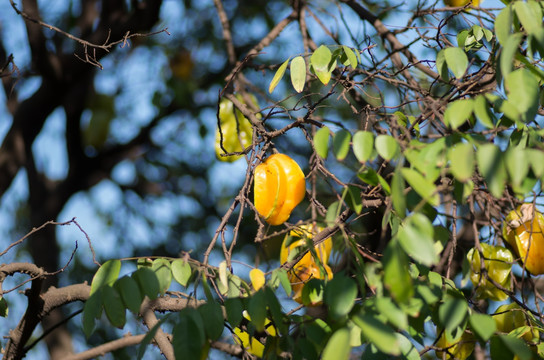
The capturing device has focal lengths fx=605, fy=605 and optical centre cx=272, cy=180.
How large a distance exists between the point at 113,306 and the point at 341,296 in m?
0.43

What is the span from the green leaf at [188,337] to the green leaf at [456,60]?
69cm

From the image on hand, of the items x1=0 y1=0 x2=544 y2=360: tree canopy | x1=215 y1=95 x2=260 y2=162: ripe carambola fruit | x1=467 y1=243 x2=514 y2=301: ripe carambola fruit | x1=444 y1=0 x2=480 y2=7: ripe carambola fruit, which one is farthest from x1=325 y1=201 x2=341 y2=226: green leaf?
x1=444 y1=0 x2=480 y2=7: ripe carambola fruit

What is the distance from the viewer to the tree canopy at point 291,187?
0.95 metres

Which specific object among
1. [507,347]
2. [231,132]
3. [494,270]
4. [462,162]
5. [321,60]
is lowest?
[494,270]

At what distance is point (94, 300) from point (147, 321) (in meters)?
0.55

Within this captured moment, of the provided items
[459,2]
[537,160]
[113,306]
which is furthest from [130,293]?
[459,2]

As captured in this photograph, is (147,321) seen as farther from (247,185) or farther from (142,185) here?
(142,185)

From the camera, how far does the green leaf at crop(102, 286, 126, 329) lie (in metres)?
1.09

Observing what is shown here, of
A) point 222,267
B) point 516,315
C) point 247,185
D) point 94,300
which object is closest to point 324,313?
point 516,315

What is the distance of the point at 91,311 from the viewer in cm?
108

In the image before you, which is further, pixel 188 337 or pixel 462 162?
pixel 188 337

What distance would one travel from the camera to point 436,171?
907 mm

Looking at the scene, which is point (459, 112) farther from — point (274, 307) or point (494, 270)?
point (494, 270)

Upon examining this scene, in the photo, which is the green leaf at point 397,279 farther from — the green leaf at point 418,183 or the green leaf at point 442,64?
the green leaf at point 442,64
